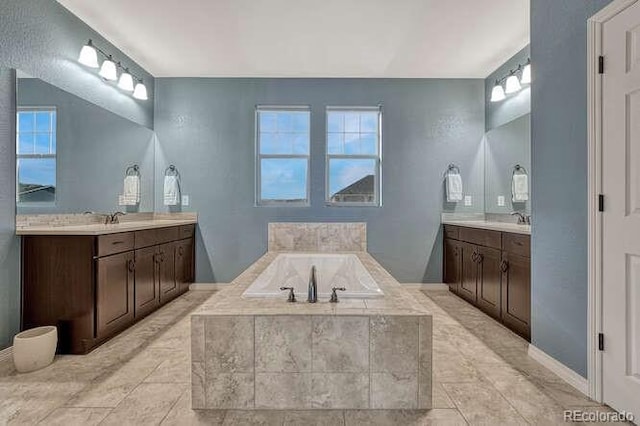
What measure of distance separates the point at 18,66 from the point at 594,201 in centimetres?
378

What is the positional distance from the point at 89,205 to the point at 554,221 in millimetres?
3680

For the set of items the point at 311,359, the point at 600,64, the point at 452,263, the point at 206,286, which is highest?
the point at 600,64

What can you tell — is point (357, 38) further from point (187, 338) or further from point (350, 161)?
point (187, 338)

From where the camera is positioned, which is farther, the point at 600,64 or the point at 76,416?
the point at 600,64

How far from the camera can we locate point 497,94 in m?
3.59

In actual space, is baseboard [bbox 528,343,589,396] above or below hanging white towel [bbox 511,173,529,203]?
below

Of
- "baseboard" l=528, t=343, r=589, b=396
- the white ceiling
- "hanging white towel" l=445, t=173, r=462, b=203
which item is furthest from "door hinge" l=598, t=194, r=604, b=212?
"hanging white towel" l=445, t=173, r=462, b=203

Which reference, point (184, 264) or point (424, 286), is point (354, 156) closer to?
point (424, 286)

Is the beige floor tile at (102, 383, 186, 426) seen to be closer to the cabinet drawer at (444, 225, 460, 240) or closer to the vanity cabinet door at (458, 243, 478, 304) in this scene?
the vanity cabinet door at (458, 243, 478, 304)

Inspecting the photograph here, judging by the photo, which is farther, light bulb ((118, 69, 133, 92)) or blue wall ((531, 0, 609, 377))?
light bulb ((118, 69, 133, 92))

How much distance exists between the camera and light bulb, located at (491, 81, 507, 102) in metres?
3.56

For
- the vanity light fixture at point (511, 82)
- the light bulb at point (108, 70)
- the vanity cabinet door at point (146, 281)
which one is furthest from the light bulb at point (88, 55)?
the vanity light fixture at point (511, 82)

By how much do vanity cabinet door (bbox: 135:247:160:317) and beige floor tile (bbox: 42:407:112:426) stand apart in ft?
4.01

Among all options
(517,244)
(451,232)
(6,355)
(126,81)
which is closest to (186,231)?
(126,81)
